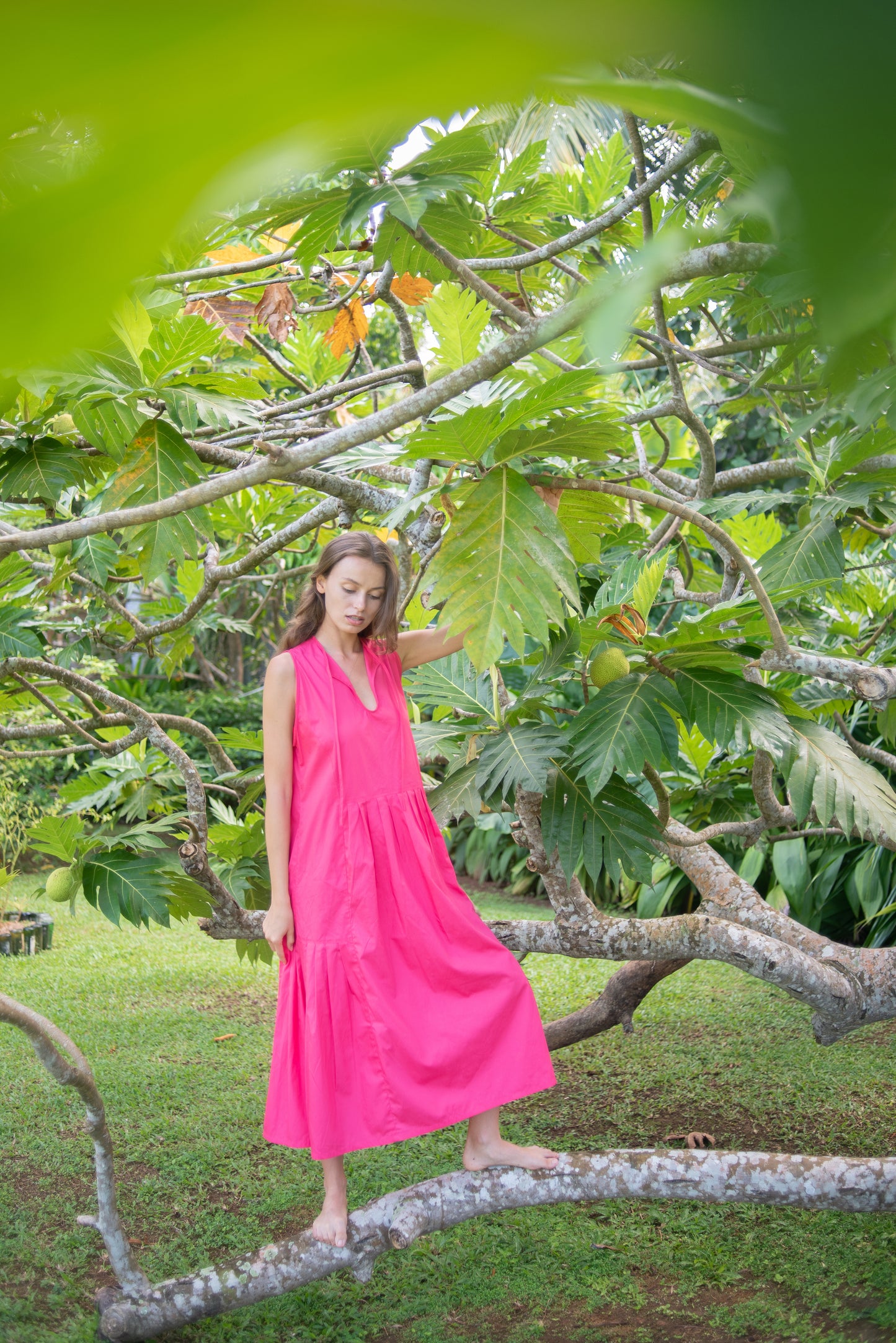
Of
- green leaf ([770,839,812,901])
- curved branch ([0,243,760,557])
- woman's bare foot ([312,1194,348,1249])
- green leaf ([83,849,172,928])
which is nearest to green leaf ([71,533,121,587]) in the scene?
green leaf ([83,849,172,928])

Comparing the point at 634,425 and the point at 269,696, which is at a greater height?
the point at 634,425

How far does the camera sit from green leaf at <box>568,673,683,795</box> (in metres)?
1.62

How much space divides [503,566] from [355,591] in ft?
2.06

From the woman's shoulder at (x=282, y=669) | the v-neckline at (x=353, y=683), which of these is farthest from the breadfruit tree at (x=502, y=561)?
the woman's shoulder at (x=282, y=669)

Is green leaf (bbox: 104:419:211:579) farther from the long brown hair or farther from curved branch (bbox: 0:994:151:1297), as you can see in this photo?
curved branch (bbox: 0:994:151:1297)

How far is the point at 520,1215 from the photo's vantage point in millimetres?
2516

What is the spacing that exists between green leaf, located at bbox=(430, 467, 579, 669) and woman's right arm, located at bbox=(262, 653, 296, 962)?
24.4 inches

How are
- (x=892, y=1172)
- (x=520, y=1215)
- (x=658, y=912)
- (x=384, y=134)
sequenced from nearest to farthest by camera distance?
(x=384, y=134), (x=892, y=1172), (x=520, y=1215), (x=658, y=912)

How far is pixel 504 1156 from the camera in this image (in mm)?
1775

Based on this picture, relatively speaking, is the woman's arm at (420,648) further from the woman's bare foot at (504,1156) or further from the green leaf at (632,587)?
the woman's bare foot at (504,1156)

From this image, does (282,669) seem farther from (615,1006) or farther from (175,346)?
(615,1006)

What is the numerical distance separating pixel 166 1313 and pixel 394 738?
106 centimetres

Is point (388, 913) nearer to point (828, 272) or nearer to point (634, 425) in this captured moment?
point (634, 425)

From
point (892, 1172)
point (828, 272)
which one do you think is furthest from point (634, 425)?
point (828, 272)
